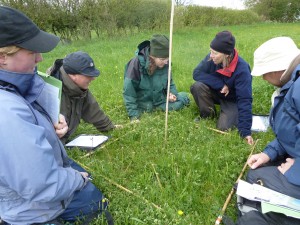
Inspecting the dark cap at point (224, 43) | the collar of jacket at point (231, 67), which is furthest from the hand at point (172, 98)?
→ the dark cap at point (224, 43)

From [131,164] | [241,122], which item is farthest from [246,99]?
[131,164]

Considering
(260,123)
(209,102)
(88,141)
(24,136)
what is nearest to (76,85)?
(88,141)

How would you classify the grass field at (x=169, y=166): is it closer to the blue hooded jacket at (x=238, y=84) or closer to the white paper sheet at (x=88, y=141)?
the white paper sheet at (x=88, y=141)

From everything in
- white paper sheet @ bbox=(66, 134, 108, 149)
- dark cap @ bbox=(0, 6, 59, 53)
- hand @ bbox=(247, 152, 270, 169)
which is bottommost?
white paper sheet @ bbox=(66, 134, 108, 149)

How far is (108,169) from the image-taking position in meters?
2.95

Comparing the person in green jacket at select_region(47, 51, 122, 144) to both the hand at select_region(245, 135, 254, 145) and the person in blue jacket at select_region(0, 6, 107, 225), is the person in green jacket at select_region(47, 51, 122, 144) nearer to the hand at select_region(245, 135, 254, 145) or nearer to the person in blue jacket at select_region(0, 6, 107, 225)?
the person in blue jacket at select_region(0, 6, 107, 225)

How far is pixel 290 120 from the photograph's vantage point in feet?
7.49

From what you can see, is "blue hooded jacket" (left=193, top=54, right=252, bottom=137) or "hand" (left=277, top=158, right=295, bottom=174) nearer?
"hand" (left=277, top=158, right=295, bottom=174)

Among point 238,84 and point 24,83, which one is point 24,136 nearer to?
point 24,83

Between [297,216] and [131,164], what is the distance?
162 cm

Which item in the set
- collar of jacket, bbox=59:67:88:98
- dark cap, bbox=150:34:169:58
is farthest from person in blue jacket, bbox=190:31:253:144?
collar of jacket, bbox=59:67:88:98

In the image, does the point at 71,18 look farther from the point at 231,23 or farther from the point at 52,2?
the point at 231,23

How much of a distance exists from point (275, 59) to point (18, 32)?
6.30 feet

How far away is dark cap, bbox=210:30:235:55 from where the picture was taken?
11.9 ft
